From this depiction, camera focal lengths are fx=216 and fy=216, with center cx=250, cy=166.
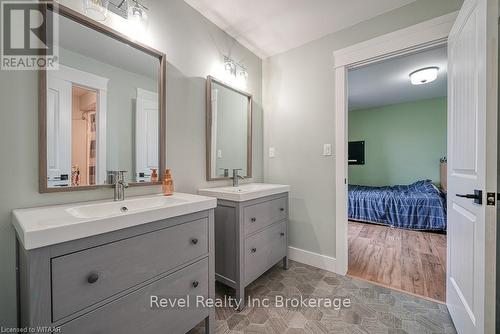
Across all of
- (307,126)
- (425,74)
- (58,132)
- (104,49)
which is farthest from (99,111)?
(425,74)

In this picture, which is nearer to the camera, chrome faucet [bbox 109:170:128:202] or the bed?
chrome faucet [bbox 109:170:128:202]

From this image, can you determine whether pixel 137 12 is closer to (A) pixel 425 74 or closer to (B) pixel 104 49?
(B) pixel 104 49

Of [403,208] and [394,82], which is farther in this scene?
[394,82]

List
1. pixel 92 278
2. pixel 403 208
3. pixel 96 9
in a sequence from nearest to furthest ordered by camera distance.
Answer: pixel 92 278 → pixel 96 9 → pixel 403 208

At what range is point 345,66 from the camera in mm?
2031

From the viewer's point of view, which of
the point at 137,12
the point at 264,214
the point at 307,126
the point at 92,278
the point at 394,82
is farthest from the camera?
the point at 394,82

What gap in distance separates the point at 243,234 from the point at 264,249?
0.35 m

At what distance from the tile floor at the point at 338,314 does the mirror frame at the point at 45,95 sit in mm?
1133

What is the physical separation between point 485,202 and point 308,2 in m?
1.77

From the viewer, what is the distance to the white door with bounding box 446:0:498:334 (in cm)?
96

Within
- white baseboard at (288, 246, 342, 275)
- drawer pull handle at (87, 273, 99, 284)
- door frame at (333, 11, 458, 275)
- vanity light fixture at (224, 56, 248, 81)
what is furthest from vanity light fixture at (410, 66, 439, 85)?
drawer pull handle at (87, 273, 99, 284)

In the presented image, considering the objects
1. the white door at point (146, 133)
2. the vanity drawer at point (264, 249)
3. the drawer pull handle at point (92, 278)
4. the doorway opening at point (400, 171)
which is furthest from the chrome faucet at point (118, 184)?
the doorway opening at point (400, 171)

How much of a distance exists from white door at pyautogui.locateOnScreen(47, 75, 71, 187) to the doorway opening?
2.34m

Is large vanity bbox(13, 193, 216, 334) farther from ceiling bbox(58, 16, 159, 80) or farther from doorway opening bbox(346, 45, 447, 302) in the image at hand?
doorway opening bbox(346, 45, 447, 302)
